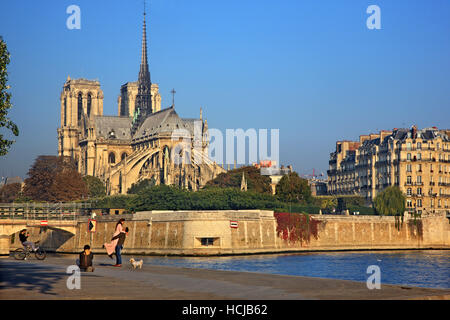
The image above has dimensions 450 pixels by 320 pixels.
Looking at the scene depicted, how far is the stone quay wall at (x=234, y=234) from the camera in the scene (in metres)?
69.5

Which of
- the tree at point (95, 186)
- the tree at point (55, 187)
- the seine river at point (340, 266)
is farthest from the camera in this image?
the tree at point (95, 186)

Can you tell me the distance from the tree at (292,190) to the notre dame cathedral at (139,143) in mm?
33526

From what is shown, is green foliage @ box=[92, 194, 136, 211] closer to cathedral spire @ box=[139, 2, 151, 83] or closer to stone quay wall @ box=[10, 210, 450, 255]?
stone quay wall @ box=[10, 210, 450, 255]

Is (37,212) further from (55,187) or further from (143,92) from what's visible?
(143,92)

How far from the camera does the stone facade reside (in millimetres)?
116125

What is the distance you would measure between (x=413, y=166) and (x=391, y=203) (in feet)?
80.2

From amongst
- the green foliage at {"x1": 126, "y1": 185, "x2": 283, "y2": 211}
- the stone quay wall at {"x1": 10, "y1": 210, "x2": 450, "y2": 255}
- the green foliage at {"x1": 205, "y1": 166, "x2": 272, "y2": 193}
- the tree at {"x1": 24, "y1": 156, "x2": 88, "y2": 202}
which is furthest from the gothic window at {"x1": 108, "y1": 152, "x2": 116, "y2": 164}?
the stone quay wall at {"x1": 10, "y1": 210, "x2": 450, "y2": 255}

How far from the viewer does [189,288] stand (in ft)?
65.3

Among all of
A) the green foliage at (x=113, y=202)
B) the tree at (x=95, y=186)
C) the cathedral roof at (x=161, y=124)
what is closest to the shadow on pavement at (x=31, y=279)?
the green foliage at (x=113, y=202)

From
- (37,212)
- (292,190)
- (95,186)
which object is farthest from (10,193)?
(37,212)

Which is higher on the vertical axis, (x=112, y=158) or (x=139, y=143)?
(x=139, y=143)

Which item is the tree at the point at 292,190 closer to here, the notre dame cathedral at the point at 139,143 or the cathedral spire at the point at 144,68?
the notre dame cathedral at the point at 139,143

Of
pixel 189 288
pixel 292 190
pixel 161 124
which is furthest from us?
pixel 161 124

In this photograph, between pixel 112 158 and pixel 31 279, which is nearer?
pixel 31 279
